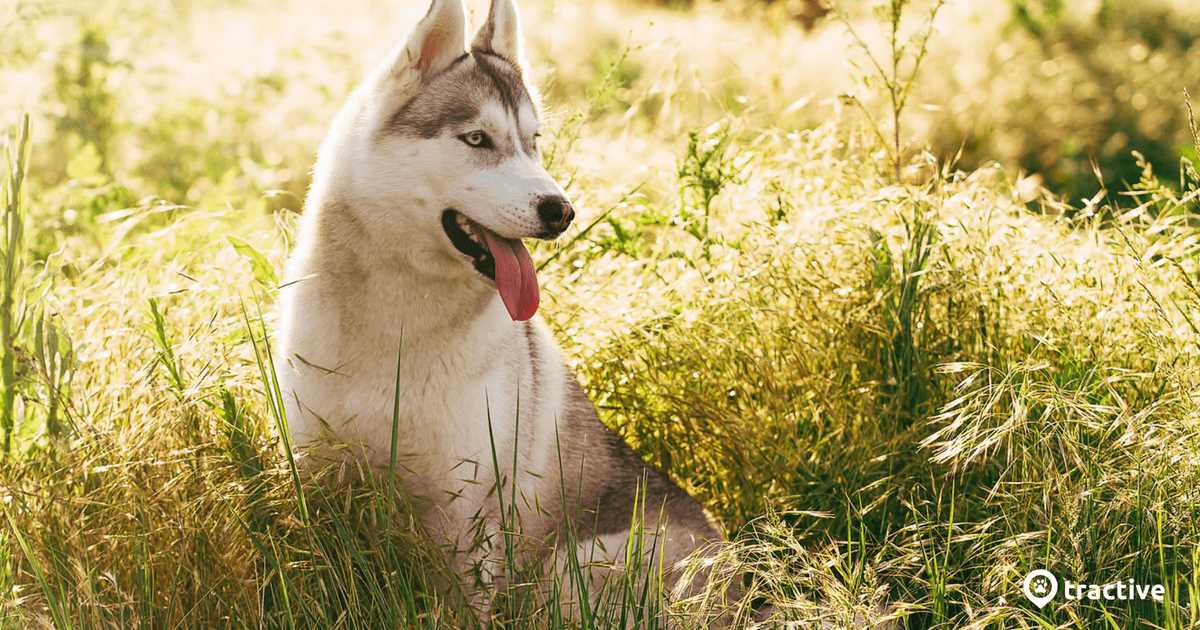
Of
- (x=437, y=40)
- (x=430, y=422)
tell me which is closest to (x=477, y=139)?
(x=437, y=40)

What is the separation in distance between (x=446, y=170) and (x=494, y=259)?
225 millimetres

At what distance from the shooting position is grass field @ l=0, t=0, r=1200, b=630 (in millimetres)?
2402

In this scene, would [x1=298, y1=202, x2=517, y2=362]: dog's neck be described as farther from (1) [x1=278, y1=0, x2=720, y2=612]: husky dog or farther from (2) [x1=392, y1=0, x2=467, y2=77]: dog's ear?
(2) [x1=392, y1=0, x2=467, y2=77]: dog's ear

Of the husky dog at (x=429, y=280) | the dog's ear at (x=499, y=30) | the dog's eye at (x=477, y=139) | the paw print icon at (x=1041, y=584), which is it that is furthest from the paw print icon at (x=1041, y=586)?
the dog's ear at (x=499, y=30)

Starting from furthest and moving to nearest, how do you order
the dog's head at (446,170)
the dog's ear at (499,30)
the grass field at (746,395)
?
the dog's ear at (499,30)
the dog's head at (446,170)
the grass field at (746,395)

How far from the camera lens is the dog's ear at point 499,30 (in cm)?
286

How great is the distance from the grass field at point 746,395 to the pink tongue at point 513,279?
1.60 feet

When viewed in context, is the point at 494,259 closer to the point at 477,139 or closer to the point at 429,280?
the point at 429,280

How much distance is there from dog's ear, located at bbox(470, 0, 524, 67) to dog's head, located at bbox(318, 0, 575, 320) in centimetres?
18

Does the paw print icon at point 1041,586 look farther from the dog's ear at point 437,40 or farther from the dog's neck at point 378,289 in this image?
the dog's ear at point 437,40

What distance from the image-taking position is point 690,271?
3.56m

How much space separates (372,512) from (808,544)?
48.0 inches

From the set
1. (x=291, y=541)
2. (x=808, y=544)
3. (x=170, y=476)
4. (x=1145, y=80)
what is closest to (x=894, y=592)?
(x=808, y=544)

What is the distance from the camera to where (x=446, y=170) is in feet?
8.40
